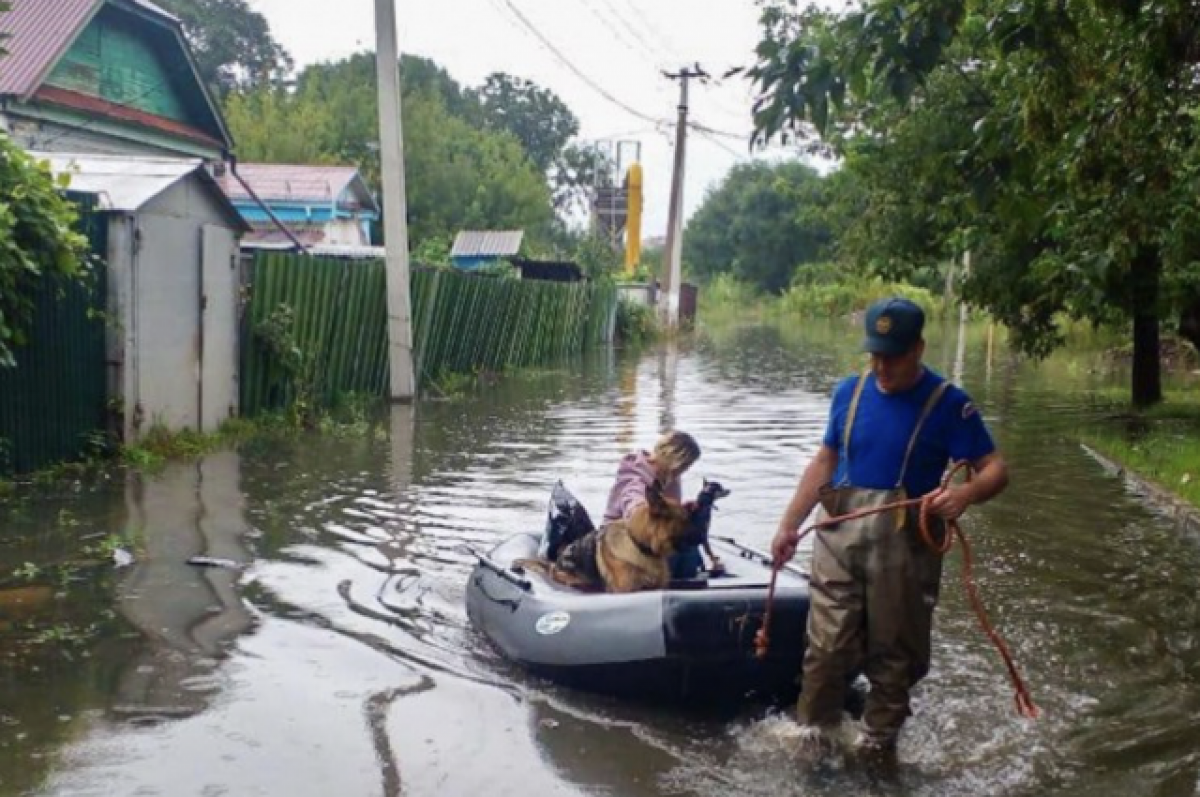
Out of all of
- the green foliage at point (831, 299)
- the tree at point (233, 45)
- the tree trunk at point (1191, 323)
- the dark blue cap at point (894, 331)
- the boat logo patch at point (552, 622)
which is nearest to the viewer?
the dark blue cap at point (894, 331)

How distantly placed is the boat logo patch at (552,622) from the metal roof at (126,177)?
23.3 ft

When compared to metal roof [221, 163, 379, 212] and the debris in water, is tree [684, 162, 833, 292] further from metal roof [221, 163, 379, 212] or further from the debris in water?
the debris in water

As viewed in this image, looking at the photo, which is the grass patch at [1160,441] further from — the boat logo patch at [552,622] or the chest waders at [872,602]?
the boat logo patch at [552,622]

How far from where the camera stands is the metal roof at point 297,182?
32062 mm

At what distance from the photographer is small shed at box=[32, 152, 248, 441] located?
12.1 m

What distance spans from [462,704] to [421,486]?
6225 mm

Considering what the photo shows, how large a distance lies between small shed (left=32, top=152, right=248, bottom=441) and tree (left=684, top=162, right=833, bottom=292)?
215 ft

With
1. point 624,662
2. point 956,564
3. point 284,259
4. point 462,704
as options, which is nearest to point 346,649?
point 462,704

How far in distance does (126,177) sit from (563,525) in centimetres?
711

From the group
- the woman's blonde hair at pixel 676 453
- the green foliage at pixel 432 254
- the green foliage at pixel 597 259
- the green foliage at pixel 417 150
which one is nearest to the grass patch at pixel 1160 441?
the woman's blonde hair at pixel 676 453

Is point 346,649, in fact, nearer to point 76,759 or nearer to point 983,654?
point 76,759

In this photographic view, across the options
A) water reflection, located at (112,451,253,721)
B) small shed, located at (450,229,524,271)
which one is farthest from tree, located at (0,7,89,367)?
small shed, located at (450,229,524,271)

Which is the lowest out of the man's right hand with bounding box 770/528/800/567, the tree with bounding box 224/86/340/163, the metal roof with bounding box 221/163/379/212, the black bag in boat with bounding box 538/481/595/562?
the black bag in boat with bounding box 538/481/595/562

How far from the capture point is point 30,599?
788 centimetres
